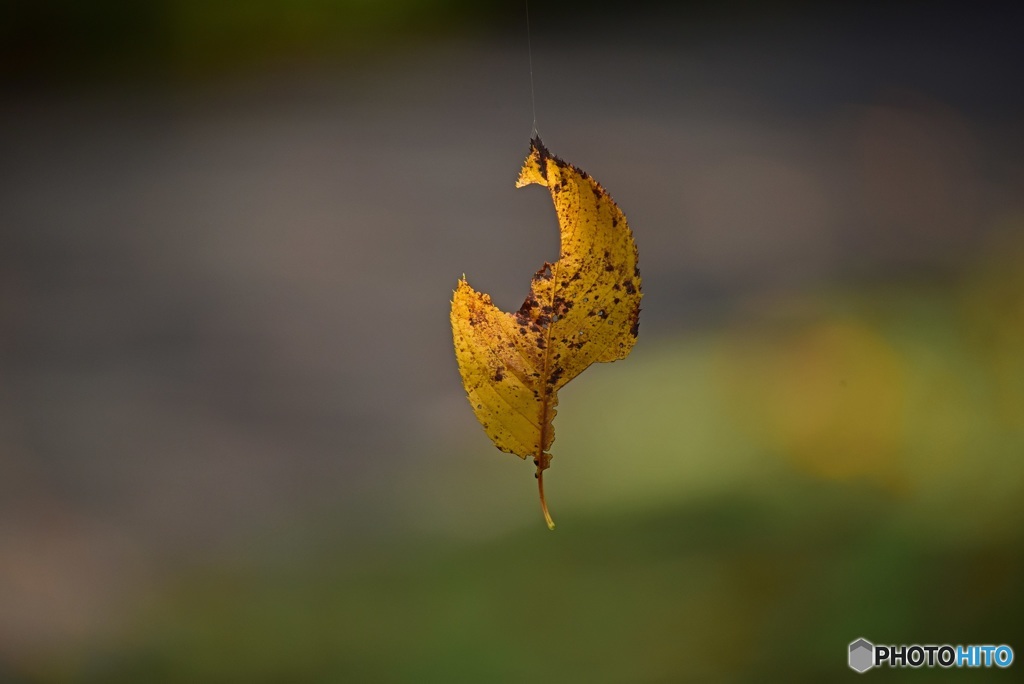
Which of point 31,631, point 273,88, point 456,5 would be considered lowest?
point 31,631

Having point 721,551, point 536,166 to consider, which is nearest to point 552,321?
point 536,166

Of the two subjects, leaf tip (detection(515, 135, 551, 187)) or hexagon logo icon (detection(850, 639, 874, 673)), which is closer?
leaf tip (detection(515, 135, 551, 187))

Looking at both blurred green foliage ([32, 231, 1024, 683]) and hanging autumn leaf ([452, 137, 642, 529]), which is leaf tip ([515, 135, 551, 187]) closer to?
hanging autumn leaf ([452, 137, 642, 529])

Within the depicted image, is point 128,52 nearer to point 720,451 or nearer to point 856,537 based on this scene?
point 720,451

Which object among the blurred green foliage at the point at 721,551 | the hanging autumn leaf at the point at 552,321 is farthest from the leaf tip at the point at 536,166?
the blurred green foliage at the point at 721,551

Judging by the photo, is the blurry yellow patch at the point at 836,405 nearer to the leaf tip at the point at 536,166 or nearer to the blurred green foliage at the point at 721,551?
the blurred green foliage at the point at 721,551

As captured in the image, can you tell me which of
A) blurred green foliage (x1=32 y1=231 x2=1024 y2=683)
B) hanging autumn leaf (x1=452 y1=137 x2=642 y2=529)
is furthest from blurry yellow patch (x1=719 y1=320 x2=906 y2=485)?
hanging autumn leaf (x1=452 y1=137 x2=642 y2=529)

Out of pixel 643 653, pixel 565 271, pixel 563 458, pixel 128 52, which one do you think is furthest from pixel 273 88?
pixel 643 653
